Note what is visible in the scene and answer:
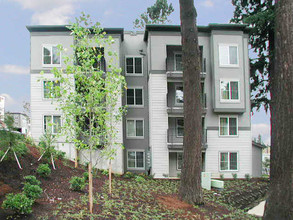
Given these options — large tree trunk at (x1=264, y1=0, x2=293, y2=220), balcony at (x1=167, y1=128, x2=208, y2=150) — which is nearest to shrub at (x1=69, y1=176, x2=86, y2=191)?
large tree trunk at (x1=264, y1=0, x2=293, y2=220)

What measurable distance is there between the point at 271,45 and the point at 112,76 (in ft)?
53.4

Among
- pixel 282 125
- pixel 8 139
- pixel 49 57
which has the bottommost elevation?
pixel 8 139

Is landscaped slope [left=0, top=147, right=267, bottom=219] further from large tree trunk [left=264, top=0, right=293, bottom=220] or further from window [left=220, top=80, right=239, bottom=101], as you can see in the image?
window [left=220, top=80, right=239, bottom=101]

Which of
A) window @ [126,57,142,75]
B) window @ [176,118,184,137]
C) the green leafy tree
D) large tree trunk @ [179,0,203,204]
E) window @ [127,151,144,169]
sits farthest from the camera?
window @ [126,57,142,75]

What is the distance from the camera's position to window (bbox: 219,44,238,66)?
21.1 m

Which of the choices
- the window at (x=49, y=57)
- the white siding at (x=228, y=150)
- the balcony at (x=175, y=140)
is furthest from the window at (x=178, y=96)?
the window at (x=49, y=57)

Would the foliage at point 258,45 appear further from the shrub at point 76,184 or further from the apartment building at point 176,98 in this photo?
the shrub at point 76,184

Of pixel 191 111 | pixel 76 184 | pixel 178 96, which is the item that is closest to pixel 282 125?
pixel 191 111

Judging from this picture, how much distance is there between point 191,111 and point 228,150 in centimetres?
1180

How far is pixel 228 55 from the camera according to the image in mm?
21188

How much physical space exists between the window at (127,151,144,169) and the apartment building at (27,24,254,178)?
80 mm

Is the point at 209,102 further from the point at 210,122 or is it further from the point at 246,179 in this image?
the point at 246,179

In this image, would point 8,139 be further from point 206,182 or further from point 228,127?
point 228,127

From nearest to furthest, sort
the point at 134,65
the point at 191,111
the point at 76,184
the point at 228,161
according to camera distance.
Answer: the point at 76,184, the point at 191,111, the point at 228,161, the point at 134,65
